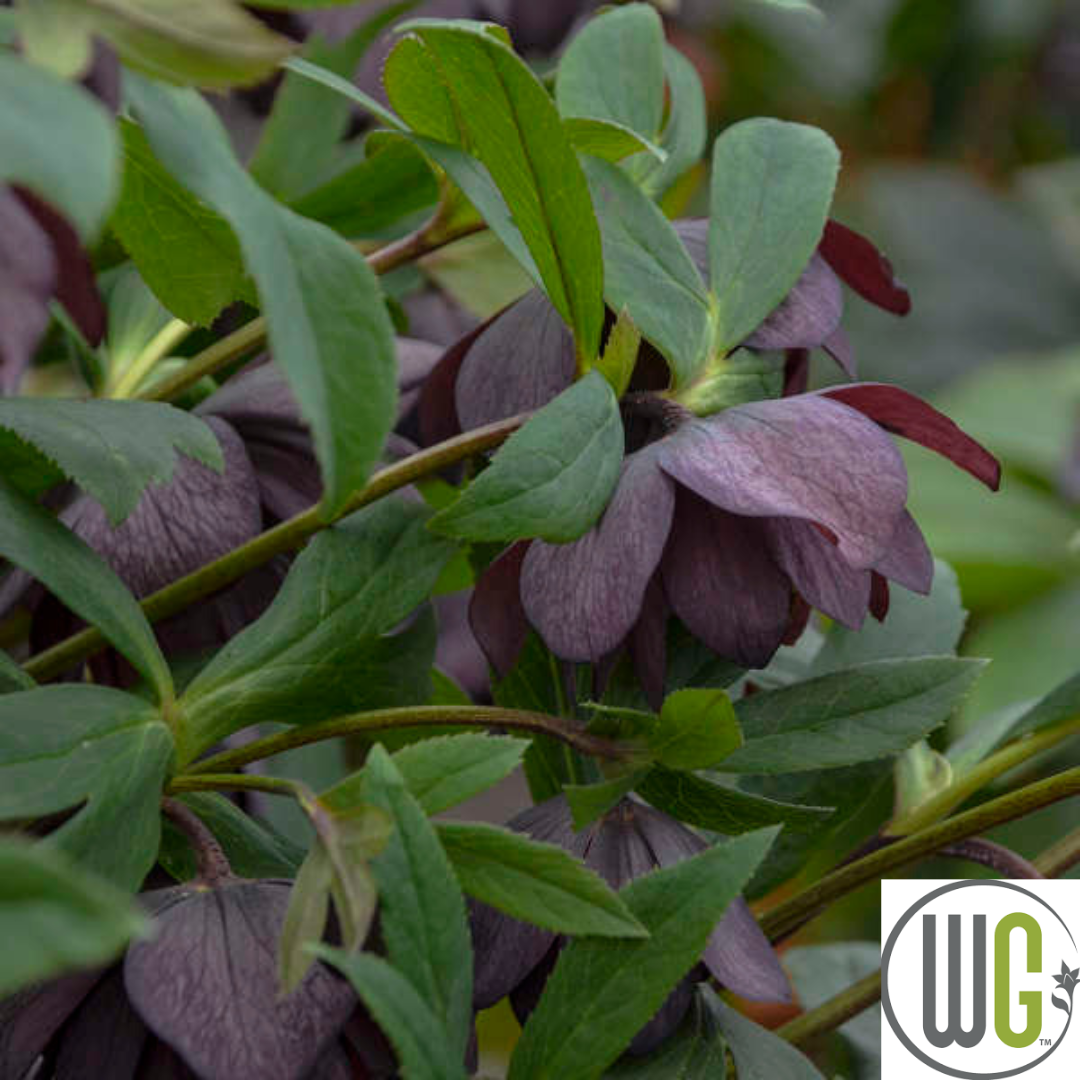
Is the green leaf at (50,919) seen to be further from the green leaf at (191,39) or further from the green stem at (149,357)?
the green stem at (149,357)

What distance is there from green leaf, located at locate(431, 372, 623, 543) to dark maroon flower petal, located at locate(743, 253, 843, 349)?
6cm

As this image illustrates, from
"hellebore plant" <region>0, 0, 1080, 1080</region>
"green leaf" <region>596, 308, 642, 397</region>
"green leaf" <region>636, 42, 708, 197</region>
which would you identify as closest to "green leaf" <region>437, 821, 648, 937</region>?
"hellebore plant" <region>0, 0, 1080, 1080</region>

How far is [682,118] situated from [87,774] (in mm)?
255

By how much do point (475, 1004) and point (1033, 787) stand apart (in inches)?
5.4

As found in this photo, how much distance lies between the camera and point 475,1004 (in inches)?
14.0

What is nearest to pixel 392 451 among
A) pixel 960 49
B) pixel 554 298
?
pixel 554 298

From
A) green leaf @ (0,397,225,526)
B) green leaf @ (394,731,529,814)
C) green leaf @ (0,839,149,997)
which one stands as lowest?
green leaf @ (394,731,529,814)

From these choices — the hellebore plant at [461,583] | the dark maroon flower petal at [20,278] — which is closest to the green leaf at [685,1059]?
the hellebore plant at [461,583]

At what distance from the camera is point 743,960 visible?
362 millimetres

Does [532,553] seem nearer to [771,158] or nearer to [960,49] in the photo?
A: [771,158]

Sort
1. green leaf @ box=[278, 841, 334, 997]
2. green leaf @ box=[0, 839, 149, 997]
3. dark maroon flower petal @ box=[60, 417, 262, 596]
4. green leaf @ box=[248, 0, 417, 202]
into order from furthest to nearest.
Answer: green leaf @ box=[248, 0, 417, 202] → dark maroon flower petal @ box=[60, 417, 262, 596] → green leaf @ box=[278, 841, 334, 997] → green leaf @ box=[0, 839, 149, 997]

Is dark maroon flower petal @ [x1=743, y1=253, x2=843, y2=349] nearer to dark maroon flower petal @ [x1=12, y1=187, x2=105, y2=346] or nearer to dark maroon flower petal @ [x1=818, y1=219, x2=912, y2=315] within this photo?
dark maroon flower petal @ [x1=818, y1=219, x2=912, y2=315]

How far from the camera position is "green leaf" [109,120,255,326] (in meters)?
0.37

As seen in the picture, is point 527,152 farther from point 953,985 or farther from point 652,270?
point 953,985
